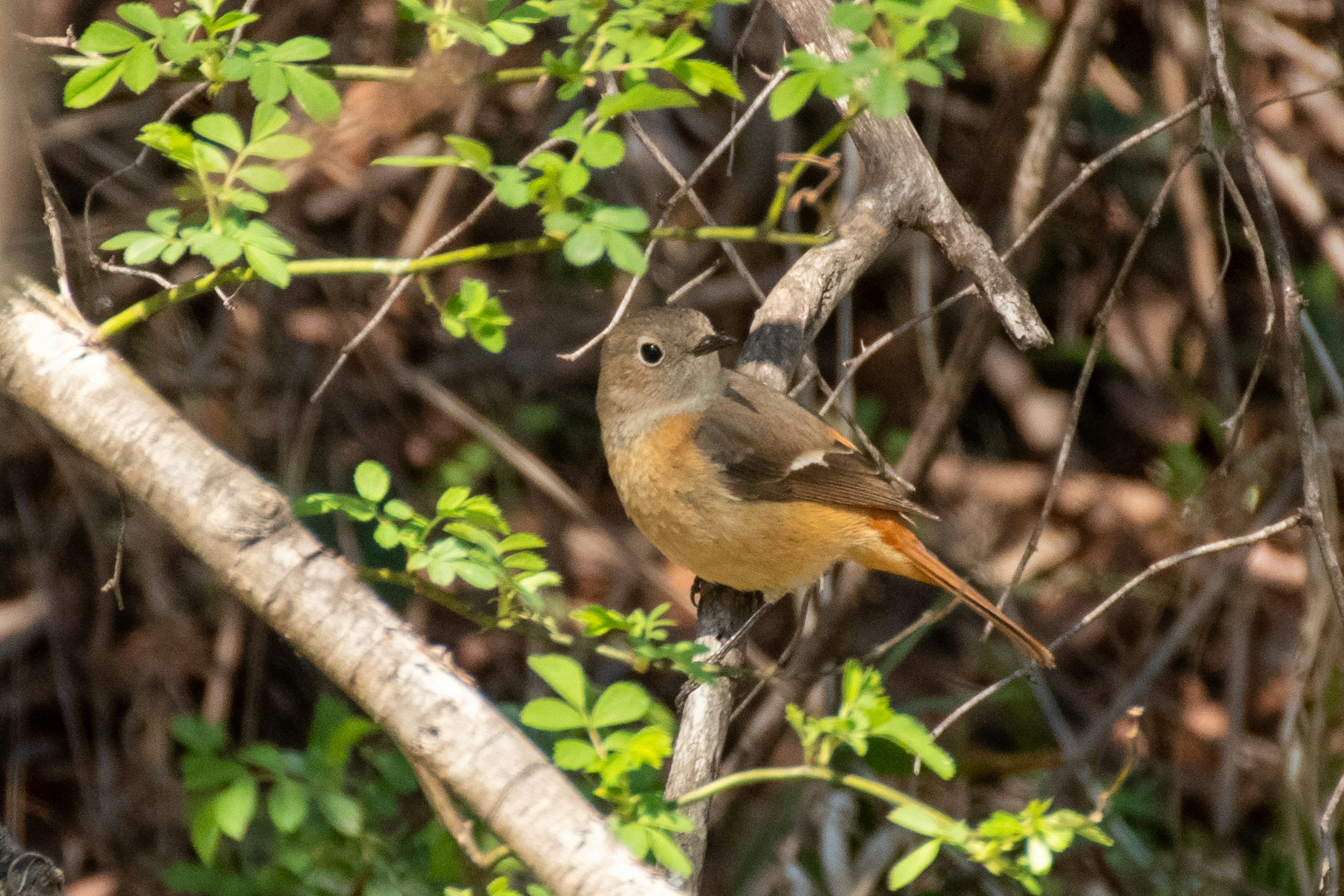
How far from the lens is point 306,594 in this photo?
75.1 inches

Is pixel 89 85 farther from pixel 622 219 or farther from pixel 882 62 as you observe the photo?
pixel 882 62

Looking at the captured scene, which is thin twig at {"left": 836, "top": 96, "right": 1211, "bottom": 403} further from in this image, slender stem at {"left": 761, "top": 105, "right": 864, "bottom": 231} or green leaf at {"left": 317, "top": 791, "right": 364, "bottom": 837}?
green leaf at {"left": 317, "top": 791, "right": 364, "bottom": 837}

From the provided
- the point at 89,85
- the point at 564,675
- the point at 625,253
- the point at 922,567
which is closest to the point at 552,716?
the point at 564,675

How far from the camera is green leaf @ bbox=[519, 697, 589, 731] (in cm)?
183

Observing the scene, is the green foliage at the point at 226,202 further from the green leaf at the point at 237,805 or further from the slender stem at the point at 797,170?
the green leaf at the point at 237,805

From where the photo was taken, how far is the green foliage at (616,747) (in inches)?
71.7

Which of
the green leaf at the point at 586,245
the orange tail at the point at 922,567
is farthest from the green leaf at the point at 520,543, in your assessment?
the orange tail at the point at 922,567

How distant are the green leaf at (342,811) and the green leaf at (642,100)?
155 cm

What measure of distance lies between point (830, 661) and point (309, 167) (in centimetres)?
268

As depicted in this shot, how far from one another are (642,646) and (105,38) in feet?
4.28

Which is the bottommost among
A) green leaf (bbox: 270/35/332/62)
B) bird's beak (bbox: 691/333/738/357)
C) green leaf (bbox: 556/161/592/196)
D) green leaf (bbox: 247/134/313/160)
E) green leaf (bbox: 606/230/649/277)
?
bird's beak (bbox: 691/333/738/357)

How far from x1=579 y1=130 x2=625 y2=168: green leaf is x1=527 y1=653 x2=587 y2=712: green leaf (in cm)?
74

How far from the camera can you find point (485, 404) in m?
5.73

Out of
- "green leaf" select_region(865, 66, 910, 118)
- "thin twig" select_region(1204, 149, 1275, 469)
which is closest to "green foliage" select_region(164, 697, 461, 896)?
"green leaf" select_region(865, 66, 910, 118)
